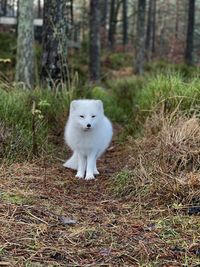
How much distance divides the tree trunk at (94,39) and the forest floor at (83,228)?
12.2 metres

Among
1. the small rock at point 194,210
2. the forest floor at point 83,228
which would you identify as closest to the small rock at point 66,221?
the forest floor at point 83,228

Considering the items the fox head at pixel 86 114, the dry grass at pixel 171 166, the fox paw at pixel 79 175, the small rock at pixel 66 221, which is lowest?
the fox paw at pixel 79 175

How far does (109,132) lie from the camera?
19.4ft

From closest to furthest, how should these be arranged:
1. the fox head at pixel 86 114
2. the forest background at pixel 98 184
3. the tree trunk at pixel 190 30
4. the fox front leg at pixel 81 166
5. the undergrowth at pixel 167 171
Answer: the forest background at pixel 98 184 < the undergrowth at pixel 167 171 < the fox head at pixel 86 114 < the fox front leg at pixel 81 166 < the tree trunk at pixel 190 30

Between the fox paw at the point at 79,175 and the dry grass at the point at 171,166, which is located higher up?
the dry grass at the point at 171,166

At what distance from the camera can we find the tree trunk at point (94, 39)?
1664cm

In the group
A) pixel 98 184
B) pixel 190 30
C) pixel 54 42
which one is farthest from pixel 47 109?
pixel 190 30

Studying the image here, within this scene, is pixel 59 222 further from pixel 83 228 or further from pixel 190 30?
pixel 190 30

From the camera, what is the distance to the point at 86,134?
5559 mm

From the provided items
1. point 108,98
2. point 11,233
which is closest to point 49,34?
point 108,98

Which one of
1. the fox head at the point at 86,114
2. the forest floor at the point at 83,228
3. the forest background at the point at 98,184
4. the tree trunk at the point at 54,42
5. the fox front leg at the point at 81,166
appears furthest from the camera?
the tree trunk at the point at 54,42

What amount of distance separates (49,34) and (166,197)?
5.35 metres

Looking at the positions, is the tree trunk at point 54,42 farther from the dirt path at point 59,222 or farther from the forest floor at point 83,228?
the forest floor at point 83,228

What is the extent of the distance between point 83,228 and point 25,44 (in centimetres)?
638
